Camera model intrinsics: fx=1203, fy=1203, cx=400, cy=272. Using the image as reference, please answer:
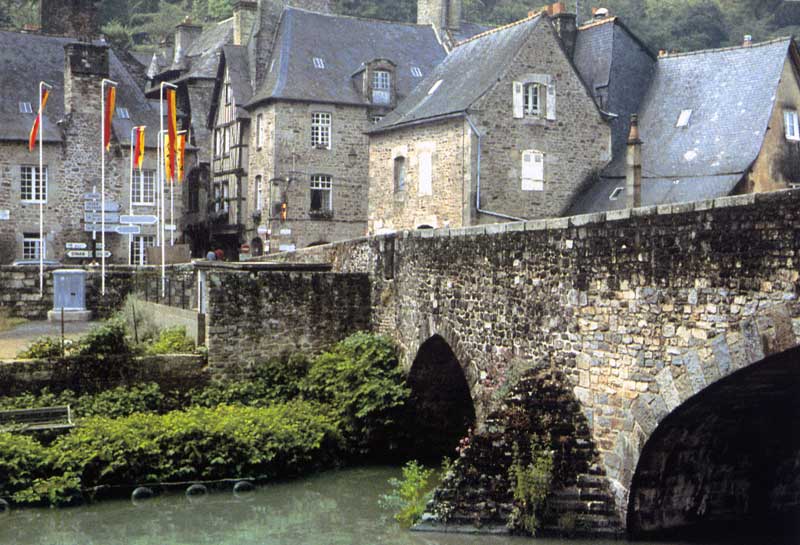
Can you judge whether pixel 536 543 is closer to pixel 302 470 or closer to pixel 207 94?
pixel 302 470

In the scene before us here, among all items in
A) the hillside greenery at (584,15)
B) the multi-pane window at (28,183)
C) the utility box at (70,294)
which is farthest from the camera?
the hillside greenery at (584,15)

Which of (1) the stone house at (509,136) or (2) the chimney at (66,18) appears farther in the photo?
(2) the chimney at (66,18)

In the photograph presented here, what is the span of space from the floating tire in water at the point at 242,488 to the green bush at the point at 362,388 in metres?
1.98

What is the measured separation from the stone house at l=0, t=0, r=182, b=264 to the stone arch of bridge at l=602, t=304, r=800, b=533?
25.7 metres

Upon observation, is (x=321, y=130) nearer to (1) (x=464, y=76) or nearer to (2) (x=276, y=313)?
(1) (x=464, y=76)

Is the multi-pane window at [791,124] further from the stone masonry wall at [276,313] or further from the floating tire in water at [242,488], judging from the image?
the floating tire in water at [242,488]

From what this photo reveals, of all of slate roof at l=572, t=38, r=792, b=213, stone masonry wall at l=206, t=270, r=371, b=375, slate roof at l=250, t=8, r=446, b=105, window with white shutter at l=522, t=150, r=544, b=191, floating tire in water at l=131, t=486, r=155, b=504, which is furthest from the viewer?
slate roof at l=250, t=8, r=446, b=105

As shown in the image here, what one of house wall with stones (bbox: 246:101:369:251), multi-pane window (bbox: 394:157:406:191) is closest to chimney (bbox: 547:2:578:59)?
multi-pane window (bbox: 394:157:406:191)

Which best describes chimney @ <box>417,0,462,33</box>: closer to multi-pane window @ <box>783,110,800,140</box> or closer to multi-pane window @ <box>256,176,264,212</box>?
multi-pane window @ <box>256,176,264,212</box>

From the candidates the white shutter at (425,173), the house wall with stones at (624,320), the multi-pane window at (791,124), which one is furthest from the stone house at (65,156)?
the house wall with stones at (624,320)

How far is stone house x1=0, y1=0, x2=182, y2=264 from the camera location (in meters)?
36.0

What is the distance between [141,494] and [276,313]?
4354 millimetres

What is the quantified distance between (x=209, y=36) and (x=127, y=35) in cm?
1127

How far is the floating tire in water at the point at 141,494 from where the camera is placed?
585 inches
